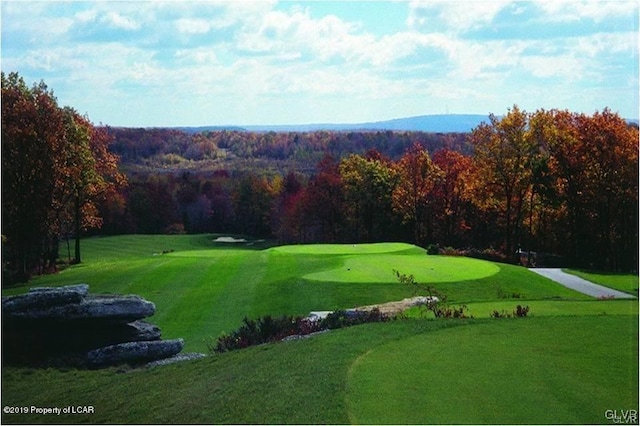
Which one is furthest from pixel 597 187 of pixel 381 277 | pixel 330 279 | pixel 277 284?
pixel 277 284

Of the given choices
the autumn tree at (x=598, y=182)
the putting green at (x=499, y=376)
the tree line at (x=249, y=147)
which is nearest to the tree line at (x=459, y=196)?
the autumn tree at (x=598, y=182)

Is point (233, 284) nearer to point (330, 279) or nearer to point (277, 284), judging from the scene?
point (277, 284)

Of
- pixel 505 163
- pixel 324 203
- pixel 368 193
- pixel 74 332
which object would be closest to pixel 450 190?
pixel 505 163

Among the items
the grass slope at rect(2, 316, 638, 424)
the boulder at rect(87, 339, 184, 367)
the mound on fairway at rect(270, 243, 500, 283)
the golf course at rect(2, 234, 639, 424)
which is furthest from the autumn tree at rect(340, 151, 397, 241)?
the boulder at rect(87, 339, 184, 367)

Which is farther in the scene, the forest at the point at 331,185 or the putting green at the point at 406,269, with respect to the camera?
the putting green at the point at 406,269

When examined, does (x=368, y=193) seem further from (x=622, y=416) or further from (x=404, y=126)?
(x=622, y=416)

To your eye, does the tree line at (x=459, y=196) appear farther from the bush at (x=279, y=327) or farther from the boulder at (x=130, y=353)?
the bush at (x=279, y=327)
